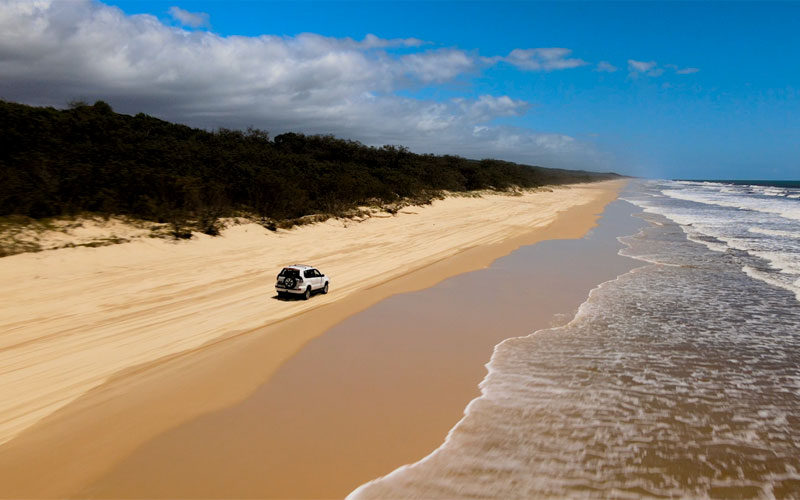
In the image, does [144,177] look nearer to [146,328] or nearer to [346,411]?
[146,328]

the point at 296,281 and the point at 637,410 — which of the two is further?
the point at 296,281

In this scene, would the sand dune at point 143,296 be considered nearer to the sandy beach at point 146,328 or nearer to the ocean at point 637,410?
the sandy beach at point 146,328

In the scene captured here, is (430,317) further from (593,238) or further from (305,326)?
(593,238)

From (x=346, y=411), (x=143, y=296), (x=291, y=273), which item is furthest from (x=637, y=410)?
(x=143, y=296)

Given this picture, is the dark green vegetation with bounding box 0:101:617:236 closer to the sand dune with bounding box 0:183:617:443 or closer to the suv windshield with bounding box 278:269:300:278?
the sand dune with bounding box 0:183:617:443

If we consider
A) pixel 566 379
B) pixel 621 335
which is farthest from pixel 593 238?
pixel 566 379

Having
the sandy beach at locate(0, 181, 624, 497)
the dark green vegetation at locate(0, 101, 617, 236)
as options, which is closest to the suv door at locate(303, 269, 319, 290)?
the sandy beach at locate(0, 181, 624, 497)
